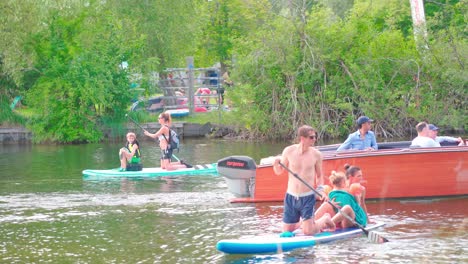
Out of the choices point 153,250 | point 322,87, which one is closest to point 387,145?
point 153,250

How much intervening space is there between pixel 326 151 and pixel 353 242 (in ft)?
14.0

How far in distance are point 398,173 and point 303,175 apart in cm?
422

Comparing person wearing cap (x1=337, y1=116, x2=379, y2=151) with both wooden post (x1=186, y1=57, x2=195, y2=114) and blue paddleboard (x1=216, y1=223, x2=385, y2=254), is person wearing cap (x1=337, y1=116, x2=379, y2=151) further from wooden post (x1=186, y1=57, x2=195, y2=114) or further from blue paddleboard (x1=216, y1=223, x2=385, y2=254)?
wooden post (x1=186, y1=57, x2=195, y2=114)

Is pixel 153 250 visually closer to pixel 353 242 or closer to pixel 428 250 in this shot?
pixel 353 242

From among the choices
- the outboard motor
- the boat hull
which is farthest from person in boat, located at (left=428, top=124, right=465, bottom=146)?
the outboard motor

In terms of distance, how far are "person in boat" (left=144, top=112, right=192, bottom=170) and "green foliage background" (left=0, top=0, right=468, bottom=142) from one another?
9074 mm

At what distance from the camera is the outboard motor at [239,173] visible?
16.5m

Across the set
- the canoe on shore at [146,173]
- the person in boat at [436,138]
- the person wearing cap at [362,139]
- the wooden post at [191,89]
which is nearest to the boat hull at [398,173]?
the person wearing cap at [362,139]

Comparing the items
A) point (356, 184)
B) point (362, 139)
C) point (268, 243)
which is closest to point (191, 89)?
point (362, 139)

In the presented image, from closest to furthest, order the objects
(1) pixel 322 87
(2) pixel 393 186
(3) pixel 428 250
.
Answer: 1. (3) pixel 428 250
2. (2) pixel 393 186
3. (1) pixel 322 87

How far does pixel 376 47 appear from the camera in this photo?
30.8 m

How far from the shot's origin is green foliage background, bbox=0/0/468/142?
30.0 meters

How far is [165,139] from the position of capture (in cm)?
2134

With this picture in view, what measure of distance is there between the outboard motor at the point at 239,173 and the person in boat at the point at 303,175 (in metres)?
3.29
